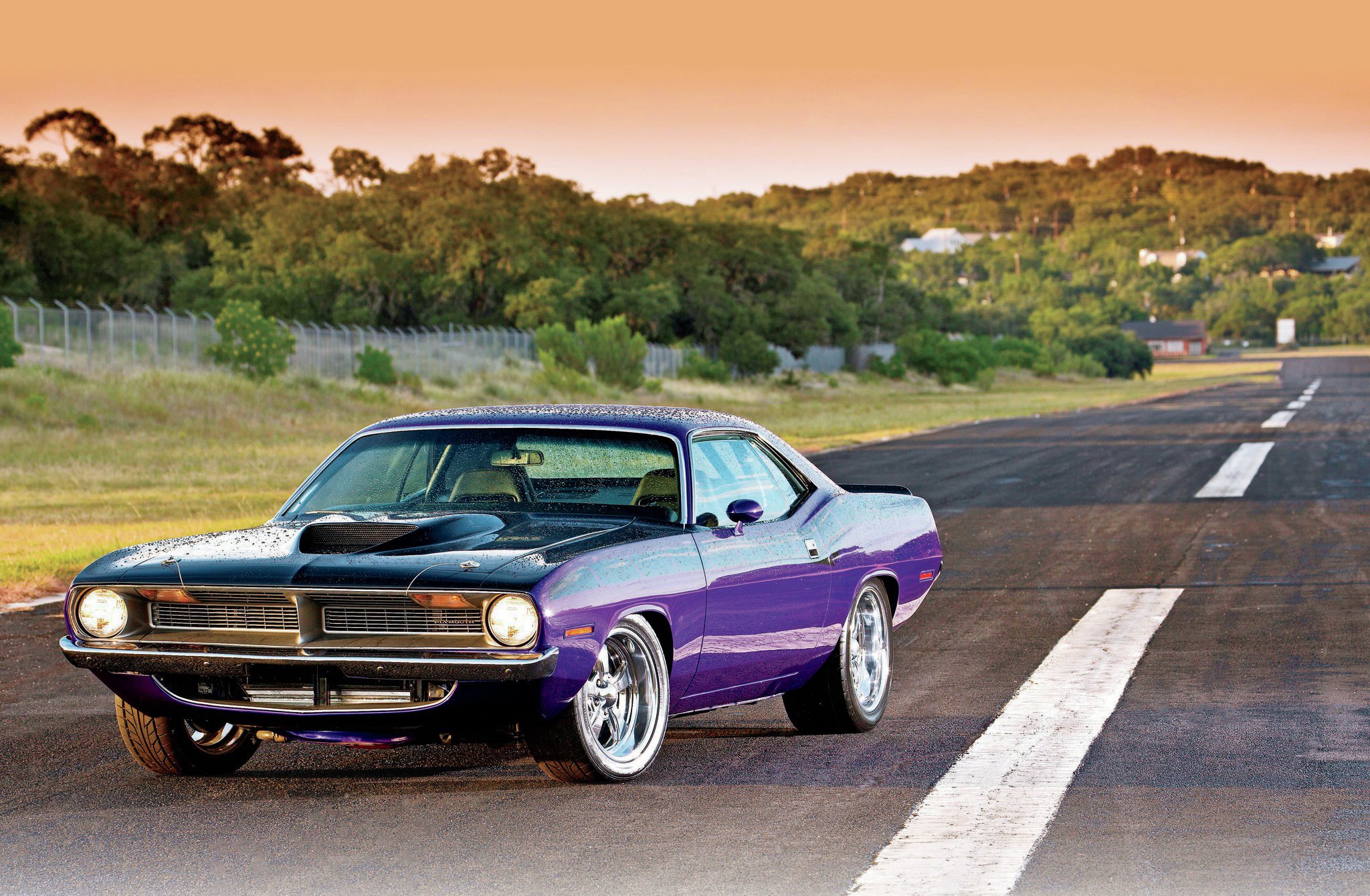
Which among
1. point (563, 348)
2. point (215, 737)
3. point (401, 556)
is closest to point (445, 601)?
point (401, 556)

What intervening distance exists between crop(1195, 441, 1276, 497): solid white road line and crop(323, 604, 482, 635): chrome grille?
55.0 ft

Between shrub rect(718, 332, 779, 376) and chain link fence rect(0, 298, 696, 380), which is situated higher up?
chain link fence rect(0, 298, 696, 380)

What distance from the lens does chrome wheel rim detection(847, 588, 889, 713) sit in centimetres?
777

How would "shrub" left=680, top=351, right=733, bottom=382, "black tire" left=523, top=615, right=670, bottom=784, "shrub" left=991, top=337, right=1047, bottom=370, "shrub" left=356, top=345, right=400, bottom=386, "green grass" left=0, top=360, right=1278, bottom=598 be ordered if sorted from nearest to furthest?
"black tire" left=523, top=615, right=670, bottom=784, "green grass" left=0, top=360, right=1278, bottom=598, "shrub" left=356, top=345, right=400, bottom=386, "shrub" left=680, top=351, right=733, bottom=382, "shrub" left=991, top=337, right=1047, bottom=370

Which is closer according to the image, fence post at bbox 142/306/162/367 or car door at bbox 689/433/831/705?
car door at bbox 689/433/831/705

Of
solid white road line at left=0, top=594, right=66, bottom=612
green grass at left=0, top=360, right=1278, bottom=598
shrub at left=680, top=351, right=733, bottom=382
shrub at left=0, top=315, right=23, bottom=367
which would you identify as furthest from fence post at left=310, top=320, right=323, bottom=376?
solid white road line at left=0, top=594, right=66, bottom=612

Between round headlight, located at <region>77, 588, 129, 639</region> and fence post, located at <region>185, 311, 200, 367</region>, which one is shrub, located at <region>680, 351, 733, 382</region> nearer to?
fence post, located at <region>185, 311, 200, 367</region>

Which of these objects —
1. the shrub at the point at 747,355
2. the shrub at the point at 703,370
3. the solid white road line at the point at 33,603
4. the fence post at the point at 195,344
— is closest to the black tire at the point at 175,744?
the solid white road line at the point at 33,603

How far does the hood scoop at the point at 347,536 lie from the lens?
20.7ft

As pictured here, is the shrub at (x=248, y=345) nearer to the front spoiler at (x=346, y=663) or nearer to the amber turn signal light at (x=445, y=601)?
the front spoiler at (x=346, y=663)

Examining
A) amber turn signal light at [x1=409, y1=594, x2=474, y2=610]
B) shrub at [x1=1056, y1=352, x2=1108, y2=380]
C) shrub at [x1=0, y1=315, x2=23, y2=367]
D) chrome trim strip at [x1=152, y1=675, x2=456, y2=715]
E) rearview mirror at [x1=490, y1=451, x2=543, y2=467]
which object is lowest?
shrub at [x1=1056, y1=352, x2=1108, y2=380]

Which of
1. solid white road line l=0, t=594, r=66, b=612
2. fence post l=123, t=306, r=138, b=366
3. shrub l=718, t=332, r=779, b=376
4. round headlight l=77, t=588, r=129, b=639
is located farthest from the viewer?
shrub l=718, t=332, r=779, b=376

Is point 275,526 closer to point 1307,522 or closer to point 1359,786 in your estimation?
point 1359,786

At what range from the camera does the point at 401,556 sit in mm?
6113
